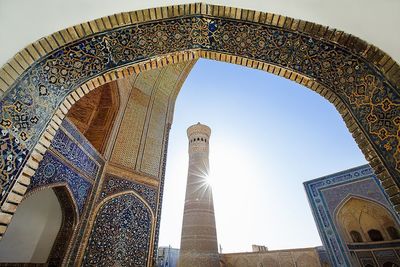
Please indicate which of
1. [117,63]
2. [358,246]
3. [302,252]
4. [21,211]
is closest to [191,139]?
[302,252]

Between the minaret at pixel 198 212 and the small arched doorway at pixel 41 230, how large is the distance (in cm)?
707

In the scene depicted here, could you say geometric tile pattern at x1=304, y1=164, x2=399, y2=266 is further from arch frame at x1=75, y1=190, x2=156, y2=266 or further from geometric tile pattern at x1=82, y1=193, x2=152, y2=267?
geometric tile pattern at x1=82, y1=193, x2=152, y2=267

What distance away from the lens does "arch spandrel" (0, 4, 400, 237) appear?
1232mm

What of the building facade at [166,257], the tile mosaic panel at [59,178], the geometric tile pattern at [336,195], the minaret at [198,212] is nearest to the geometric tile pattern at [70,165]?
the tile mosaic panel at [59,178]

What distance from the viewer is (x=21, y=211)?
333cm

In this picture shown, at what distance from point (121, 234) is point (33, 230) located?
1457 mm

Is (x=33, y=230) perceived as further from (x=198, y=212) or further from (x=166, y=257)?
(x=166, y=257)

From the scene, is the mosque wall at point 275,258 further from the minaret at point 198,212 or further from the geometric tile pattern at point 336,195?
the geometric tile pattern at point 336,195

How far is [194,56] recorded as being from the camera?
1965 millimetres

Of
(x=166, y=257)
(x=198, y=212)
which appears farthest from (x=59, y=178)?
(x=166, y=257)

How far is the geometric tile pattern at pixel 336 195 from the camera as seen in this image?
638cm

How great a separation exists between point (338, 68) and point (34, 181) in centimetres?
318

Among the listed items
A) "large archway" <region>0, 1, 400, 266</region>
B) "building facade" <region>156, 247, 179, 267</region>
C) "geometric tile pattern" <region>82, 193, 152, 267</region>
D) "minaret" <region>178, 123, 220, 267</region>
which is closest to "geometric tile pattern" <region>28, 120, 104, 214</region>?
"geometric tile pattern" <region>82, 193, 152, 267</region>

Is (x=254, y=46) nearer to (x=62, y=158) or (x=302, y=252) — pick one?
(x=62, y=158)
